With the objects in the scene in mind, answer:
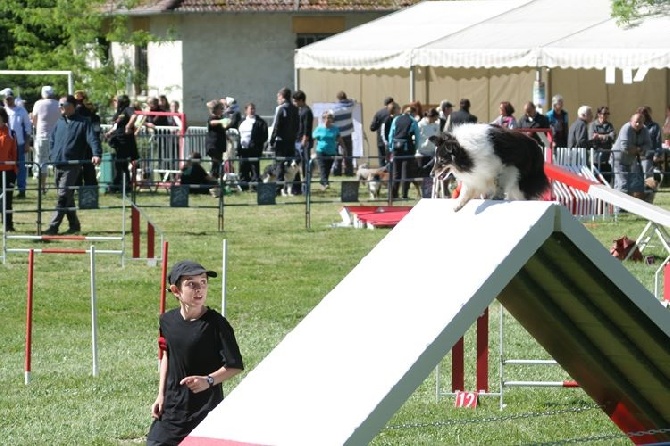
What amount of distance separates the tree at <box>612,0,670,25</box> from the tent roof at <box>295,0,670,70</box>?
0.20m

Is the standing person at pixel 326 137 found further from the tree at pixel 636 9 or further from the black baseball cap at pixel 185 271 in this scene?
the black baseball cap at pixel 185 271

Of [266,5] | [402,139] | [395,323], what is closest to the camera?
[395,323]

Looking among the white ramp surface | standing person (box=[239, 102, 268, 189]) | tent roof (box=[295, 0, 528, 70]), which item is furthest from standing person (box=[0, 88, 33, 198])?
the white ramp surface

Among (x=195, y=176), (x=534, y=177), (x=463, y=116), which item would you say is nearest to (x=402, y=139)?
(x=463, y=116)

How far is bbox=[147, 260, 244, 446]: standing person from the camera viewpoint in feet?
Answer: 24.1

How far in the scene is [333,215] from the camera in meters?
24.1

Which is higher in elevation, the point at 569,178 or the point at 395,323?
the point at 569,178

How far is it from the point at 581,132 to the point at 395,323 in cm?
2075

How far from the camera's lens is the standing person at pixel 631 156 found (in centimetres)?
2281

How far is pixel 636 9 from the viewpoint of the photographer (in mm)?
29625

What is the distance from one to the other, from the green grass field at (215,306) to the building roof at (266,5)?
19.1m

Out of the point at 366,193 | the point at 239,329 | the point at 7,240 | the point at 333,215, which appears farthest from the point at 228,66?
the point at 239,329

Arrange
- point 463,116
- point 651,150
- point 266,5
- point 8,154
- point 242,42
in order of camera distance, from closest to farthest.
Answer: point 8,154, point 651,150, point 463,116, point 266,5, point 242,42

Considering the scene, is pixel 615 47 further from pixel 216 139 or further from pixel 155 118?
pixel 155 118
